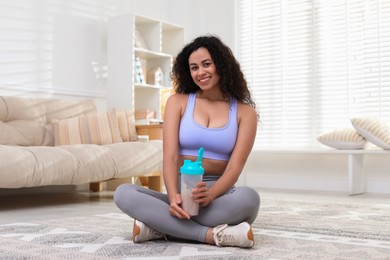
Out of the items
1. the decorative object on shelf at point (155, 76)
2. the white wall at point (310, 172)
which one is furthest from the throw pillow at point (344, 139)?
the decorative object on shelf at point (155, 76)

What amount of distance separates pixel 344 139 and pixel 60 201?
6.85 ft

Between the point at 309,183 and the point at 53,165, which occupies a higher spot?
the point at 53,165

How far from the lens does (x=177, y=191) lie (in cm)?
172

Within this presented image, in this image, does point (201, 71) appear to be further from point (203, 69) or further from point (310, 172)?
point (310, 172)

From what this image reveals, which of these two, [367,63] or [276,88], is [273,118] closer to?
[276,88]

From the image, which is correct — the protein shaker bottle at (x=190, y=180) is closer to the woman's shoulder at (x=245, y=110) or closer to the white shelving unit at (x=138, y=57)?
the woman's shoulder at (x=245, y=110)

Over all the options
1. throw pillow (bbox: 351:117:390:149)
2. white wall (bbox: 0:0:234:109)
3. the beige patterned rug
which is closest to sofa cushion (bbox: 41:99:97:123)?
white wall (bbox: 0:0:234:109)

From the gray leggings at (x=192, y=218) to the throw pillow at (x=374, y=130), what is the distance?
2266 mm

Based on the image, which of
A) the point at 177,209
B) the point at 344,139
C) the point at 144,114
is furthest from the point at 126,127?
the point at 177,209

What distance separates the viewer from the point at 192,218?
1.71m

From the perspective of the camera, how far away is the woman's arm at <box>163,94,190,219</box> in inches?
63.6

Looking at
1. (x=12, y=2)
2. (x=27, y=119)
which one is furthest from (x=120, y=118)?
(x=12, y=2)

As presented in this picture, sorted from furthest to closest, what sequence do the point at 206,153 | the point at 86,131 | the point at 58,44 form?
the point at 58,44 → the point at 86,131 → the point at 206,153

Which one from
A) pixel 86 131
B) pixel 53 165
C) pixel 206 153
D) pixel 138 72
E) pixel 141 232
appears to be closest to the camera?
pixel 141 232
